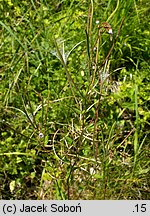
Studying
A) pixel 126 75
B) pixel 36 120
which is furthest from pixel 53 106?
pixel 126 75

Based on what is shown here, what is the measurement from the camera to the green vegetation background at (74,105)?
2555 mm

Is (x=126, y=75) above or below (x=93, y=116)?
above

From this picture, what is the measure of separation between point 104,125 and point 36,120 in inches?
13.9

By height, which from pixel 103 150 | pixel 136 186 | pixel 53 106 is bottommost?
pixel 136 186

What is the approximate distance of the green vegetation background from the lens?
2555mm

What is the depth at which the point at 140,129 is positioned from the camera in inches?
110

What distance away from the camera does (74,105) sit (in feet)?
9.02

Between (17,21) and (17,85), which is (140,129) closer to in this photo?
(17,85)

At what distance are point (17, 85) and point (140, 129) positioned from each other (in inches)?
26.9

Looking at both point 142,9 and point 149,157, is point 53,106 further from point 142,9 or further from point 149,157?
point 142,9

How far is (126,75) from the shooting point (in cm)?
300

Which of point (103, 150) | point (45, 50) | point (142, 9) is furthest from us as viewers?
point (142, 9)

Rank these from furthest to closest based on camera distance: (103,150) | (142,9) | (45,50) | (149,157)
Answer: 1. (142,9)
2. (45,50)
3. (149,157)
4. (103,150)

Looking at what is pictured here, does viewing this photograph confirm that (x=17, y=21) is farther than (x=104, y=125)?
Yes
